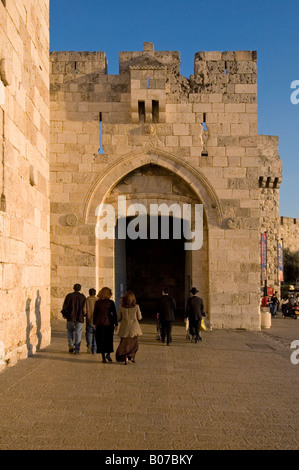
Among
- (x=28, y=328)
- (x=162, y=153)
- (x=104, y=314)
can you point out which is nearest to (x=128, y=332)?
(x=104, y=314)

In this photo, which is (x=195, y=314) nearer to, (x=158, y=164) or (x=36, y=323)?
(x=36, y=323)

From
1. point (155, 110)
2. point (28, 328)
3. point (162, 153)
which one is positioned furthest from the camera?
point (155, 110)

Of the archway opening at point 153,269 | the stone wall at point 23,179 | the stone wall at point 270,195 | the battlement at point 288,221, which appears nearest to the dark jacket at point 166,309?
the stone wall at point 23,179

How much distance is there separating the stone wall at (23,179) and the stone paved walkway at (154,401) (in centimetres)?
64

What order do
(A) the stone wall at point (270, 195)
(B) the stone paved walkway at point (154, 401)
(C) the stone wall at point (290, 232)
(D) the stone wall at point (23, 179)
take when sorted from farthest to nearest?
(C) the stone wall at point (290, 232) < (A) the stone wall at point (270, 195) < (D) the stone wall at point (23, 179) < (B) the stone paved walkway at point (154, 401)

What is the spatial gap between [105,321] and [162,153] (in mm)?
5804

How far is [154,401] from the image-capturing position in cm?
546

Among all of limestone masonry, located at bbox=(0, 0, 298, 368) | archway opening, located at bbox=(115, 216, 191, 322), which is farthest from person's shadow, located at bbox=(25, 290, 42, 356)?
archway opening, located at bbox=(115, 216, 191, 322)

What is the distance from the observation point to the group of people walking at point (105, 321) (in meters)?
7.69

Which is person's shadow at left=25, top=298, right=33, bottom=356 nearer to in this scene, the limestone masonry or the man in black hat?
the man in black hat

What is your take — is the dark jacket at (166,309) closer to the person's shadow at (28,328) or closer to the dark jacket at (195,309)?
the dark jacket at (195,309)

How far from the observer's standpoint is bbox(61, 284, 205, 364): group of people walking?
25.2 ft
